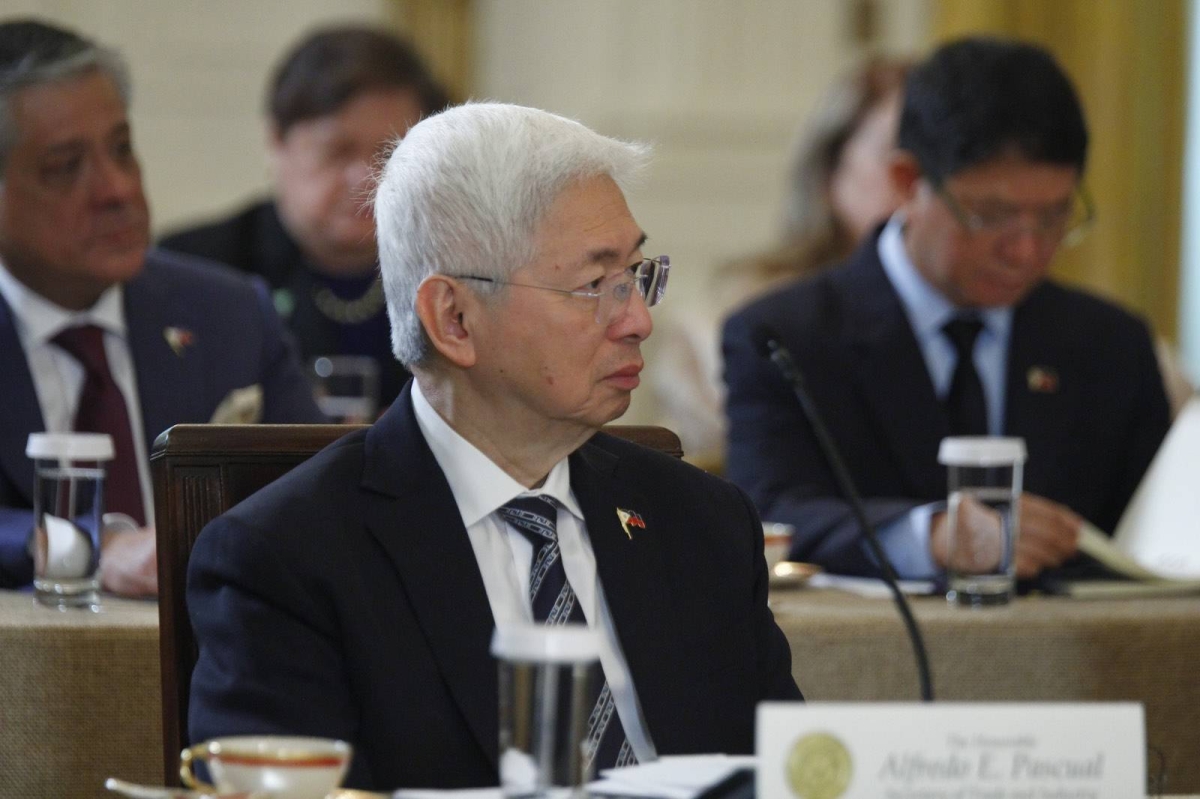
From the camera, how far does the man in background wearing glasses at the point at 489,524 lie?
5.38 feet

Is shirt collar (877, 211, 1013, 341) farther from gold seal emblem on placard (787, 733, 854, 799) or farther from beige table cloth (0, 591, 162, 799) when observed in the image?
gold seal emblem on placard (787, 733, 854, 799)

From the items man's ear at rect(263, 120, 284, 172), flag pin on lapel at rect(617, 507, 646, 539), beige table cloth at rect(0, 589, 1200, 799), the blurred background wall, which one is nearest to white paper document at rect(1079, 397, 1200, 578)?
beige table cloth at rect(0, 589, 1200, 799)

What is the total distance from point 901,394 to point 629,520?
132 centimetres

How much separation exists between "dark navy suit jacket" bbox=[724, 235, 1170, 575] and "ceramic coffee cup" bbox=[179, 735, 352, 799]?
168 centimetres

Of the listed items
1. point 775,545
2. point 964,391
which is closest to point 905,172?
point 964,391

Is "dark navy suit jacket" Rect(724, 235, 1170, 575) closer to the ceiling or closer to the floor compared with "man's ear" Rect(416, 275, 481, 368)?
closer to the floor

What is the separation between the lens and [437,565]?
5.57ft

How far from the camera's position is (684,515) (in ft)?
6.19

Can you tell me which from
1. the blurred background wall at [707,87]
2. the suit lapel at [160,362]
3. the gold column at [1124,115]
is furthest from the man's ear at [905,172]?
the gold column at [1124,115]

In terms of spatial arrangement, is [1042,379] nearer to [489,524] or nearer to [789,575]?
[789,575]

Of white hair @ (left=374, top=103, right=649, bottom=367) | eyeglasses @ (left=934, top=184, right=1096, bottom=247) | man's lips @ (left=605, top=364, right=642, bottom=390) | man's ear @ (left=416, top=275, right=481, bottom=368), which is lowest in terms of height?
eyeglasses @ (left=934, top=184, right=1096, bottom=247)

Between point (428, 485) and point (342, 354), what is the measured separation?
99.0 inches

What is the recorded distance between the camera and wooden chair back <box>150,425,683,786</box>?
179 cm

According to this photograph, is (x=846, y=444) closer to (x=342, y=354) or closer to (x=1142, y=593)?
(x=1142, y=593)
